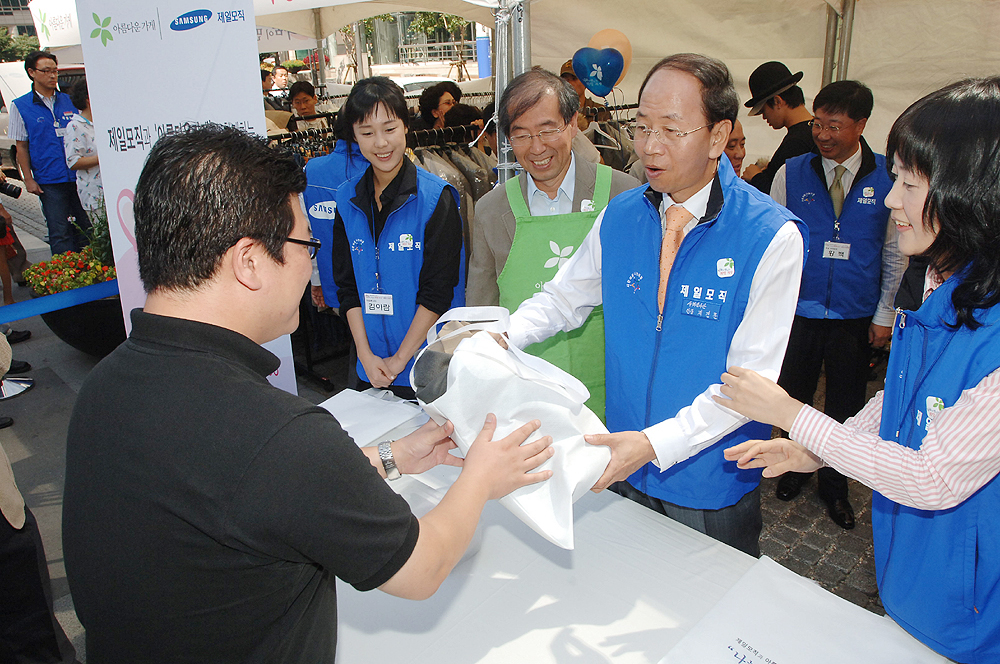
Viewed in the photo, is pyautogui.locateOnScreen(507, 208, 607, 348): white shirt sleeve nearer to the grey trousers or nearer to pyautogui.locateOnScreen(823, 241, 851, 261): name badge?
the grey trousers

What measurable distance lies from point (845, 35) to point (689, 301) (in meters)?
3.79

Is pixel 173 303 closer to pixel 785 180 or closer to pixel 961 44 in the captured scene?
pixel 785 180

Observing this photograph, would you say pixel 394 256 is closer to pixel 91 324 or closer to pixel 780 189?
pixel 780 189

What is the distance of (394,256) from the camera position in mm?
2570

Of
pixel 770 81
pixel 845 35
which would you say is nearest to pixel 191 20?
pixel 770 81

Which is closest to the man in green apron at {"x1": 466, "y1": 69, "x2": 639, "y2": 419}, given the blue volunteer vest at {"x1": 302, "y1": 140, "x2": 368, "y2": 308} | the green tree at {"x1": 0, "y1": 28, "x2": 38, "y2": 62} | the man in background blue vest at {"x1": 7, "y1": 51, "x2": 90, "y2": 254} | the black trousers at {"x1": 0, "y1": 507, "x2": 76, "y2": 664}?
the black trousers at {"x1": 0, "y1": 507, "x2": 76, "y2": 664}

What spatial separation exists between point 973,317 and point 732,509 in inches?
31.8

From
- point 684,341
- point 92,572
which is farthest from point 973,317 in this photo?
point 92,572

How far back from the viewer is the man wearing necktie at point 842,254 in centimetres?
293

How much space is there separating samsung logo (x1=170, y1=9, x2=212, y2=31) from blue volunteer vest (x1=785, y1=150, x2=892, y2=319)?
8.81 ft

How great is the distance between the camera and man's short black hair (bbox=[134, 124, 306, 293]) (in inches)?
35.6

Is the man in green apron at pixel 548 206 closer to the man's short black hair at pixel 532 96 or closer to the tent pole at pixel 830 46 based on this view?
the man's short black hair at pixel 532 96

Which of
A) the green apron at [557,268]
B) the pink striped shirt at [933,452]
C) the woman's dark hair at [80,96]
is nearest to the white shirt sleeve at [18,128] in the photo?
the woman's dark hair at [80,96]

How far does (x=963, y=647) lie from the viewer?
3.75ft
